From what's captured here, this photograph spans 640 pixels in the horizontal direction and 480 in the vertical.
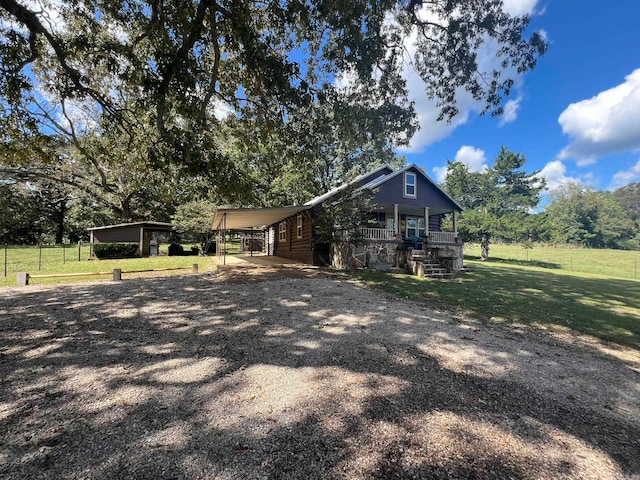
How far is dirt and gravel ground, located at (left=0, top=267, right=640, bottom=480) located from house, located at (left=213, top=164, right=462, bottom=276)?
25.7ft

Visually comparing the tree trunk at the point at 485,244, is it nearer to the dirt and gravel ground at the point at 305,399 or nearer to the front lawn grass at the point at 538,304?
the front lawn grass at the point at 538,304

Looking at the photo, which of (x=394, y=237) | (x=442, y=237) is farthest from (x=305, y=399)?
(x=442, y=237)

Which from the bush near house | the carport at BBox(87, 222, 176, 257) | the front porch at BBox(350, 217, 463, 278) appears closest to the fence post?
the front porch at BBox(350, 217, 463, 278)

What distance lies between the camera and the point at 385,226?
18.9 meters

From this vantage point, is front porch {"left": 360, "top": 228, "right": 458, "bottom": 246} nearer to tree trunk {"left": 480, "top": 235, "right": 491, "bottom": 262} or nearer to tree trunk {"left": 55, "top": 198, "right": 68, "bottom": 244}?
tree trunk {"left": 480, "top": 235, "right": 491, "bottom": 262}

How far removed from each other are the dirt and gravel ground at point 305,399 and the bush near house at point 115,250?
15854 mm

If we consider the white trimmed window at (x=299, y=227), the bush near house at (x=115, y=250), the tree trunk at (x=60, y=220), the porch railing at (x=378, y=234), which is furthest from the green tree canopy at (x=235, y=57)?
the tree trunk at (x=60, y=220)

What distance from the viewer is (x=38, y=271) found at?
465 inches

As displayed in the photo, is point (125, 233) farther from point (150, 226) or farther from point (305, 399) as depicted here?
point (305, 399)

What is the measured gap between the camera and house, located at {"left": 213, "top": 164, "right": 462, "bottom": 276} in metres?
13.3

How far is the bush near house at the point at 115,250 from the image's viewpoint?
18.8 metres

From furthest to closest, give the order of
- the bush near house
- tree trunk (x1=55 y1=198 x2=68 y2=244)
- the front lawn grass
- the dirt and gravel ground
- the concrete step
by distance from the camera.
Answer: tree trunk (x1=55 y1=198 x2=68 y2=244) < the bush near house < the concrete step < the front lawn grass < the dirt and gravel ground

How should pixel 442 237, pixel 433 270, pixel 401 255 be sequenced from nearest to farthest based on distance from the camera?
pixel 433 270 → pixel 401 255 → pixel 442 237

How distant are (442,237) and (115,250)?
21073mm
